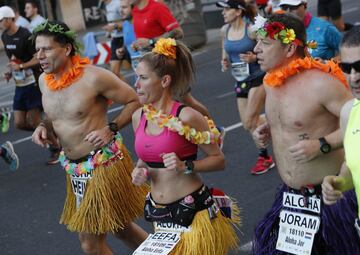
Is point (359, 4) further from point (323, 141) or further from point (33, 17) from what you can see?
point (323, 141)

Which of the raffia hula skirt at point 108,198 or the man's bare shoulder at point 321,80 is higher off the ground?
the man's bare shoulder at point 321,80

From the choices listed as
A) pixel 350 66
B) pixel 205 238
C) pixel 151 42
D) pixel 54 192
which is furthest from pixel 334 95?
pixel 151 42

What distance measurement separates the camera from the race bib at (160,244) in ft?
14.1

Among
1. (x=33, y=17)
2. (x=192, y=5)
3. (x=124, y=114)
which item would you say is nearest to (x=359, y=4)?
(x=192, y=5)

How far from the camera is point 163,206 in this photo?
4488mm

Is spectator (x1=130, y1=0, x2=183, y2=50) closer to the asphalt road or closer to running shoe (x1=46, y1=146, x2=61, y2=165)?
the asphalt road

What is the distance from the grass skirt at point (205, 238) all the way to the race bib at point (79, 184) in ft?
3.62

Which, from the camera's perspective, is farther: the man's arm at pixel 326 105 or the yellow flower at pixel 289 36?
the yellow flower at pixel 289 36

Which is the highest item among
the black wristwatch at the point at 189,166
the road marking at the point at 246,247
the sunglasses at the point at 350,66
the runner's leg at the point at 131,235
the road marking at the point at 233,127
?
the sunglasses at the point at 350,66

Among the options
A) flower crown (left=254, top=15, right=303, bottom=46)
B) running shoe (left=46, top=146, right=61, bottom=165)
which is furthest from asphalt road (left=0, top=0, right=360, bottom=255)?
flower crown (left=254, top=15, right=303, bottom=46)

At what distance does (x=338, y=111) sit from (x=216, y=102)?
24.4 feet

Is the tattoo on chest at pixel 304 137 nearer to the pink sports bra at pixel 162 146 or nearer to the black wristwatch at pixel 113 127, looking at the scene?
the pink sports bra at pixel 162 146

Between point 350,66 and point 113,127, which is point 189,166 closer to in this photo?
point 113,127

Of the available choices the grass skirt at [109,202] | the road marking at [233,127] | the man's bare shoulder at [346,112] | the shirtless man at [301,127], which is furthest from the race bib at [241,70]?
the man's bare shoulder at [346,112]
